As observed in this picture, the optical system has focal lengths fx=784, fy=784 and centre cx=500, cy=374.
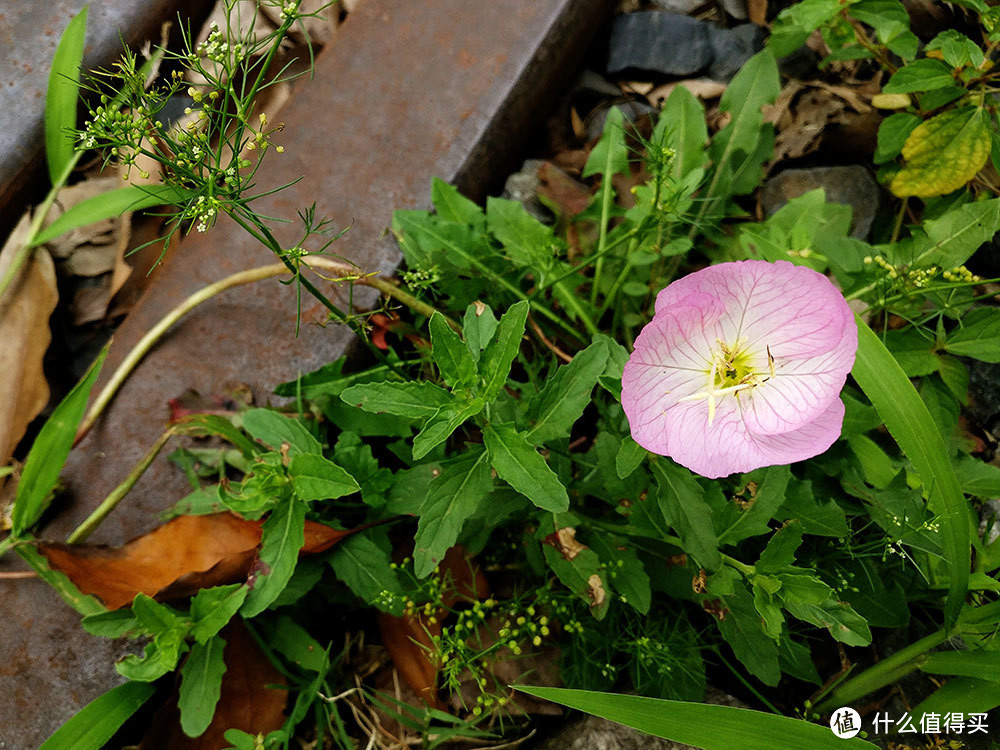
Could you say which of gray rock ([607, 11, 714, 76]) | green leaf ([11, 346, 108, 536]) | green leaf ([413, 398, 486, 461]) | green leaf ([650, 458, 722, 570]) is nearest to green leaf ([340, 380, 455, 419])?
green leaf ([413, 398, 486, 461])

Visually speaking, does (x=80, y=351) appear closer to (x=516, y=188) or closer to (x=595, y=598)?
(x=516, y=188)

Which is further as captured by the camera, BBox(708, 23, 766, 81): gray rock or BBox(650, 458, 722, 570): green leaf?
BBox(708, 23, 766, 81): gray rock

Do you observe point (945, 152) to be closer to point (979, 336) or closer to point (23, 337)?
point (979, 336)

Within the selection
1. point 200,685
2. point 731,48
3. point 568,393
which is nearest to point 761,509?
point 568,393

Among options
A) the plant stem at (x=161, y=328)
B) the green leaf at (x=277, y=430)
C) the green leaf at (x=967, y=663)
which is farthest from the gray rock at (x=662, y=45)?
the green leaf at (x=967, y=663)

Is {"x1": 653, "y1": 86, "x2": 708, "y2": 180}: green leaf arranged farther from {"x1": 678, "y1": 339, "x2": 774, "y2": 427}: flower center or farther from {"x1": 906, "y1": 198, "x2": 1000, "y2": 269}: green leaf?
{"x1": 678, "y1": 339, "x2": 774, "y2": 427}: flower center

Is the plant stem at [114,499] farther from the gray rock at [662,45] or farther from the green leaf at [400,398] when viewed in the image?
the gray rock at [662,45]
